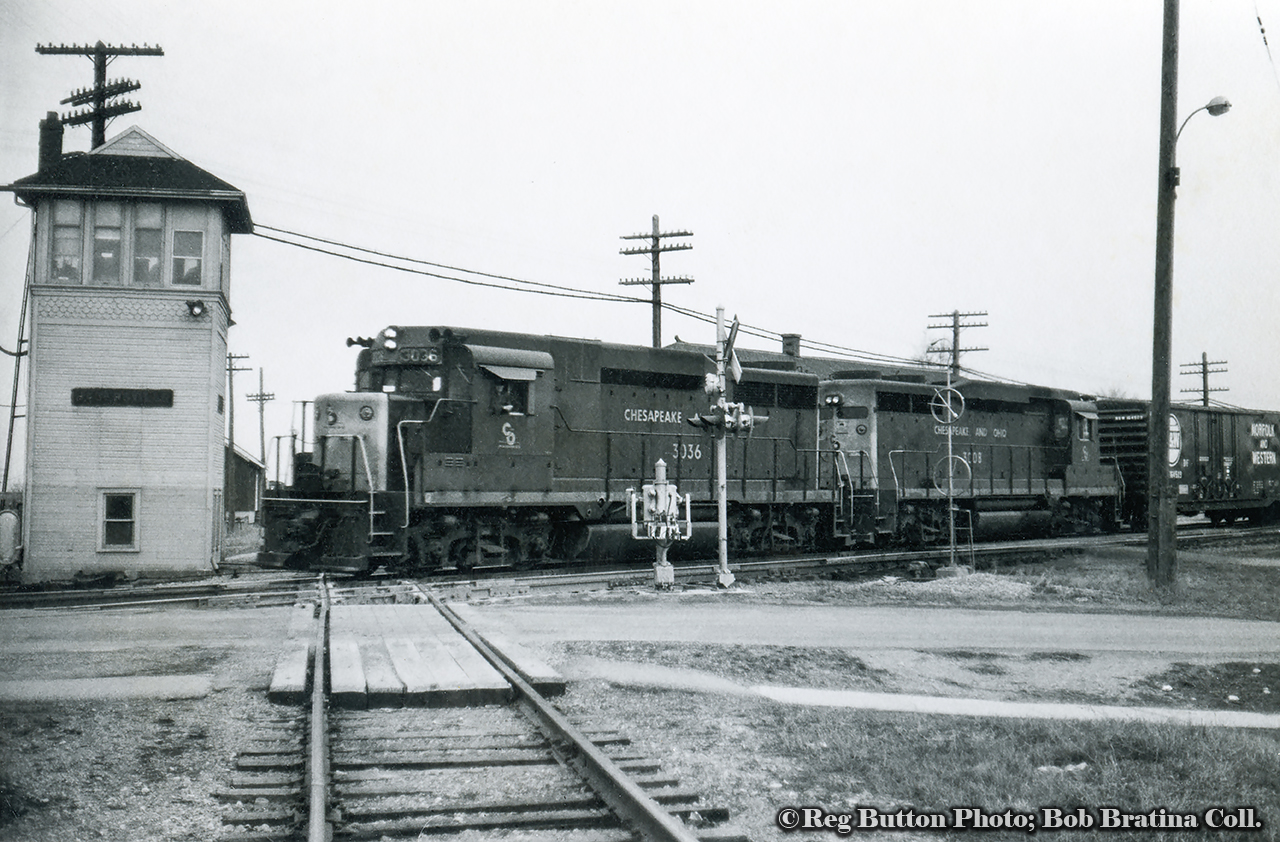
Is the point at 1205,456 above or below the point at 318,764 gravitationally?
above

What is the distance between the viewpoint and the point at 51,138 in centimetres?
2114

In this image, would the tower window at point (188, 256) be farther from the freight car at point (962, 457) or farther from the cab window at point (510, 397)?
the freight car at point (962, 457)

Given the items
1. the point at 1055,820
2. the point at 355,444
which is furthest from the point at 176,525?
the point at 1055,820

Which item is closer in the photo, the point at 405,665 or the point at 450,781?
the point at 450,781

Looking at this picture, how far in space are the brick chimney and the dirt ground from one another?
44.6ft

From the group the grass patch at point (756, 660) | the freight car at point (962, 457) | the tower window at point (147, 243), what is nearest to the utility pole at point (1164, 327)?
the freight car at point (962, 457)

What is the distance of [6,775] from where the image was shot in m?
5.16

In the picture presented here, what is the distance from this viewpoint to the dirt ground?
4.90m

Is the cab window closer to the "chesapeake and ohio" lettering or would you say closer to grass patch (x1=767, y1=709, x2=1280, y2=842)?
the "chesapeake and ohio" lettering

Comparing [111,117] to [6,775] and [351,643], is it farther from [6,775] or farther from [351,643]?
[6,775]

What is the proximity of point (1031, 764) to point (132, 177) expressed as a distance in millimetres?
19340

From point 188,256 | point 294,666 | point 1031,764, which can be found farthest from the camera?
point 188,256

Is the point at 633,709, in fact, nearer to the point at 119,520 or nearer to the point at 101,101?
the point at 119,520

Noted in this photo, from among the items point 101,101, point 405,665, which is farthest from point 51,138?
point 405,665
